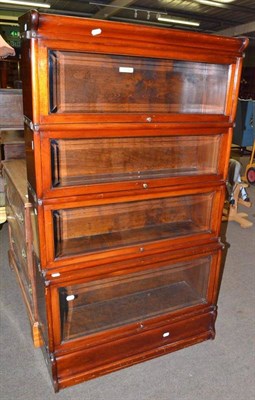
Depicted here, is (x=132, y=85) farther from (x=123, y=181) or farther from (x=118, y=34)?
(x=123, y=181)

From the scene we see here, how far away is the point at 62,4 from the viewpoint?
7785mm

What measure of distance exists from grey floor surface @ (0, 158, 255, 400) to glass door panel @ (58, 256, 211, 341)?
26 centimetres

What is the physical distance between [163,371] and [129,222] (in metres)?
0.77

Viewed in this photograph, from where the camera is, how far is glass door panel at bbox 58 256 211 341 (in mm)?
1651

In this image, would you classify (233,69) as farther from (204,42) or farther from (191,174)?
(191,174)

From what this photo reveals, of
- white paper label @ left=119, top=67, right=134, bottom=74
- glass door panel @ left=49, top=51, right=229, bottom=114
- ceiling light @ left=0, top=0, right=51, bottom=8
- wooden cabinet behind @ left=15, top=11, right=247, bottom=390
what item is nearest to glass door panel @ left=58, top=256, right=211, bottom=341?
wooden cabinet behind @ left=15, top=11, right=247, bottom=390

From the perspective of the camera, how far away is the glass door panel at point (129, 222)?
1.57 metres

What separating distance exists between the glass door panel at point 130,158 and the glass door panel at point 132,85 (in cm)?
14

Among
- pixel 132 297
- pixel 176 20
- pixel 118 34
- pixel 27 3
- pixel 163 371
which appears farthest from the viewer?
pixel 176 20

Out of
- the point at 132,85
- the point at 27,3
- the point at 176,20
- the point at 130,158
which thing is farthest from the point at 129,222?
the point at 176,20

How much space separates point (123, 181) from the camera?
56.2 inches

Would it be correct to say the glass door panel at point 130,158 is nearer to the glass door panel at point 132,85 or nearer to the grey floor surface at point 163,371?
the glass door panel at point 132,85

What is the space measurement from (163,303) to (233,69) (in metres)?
1.22

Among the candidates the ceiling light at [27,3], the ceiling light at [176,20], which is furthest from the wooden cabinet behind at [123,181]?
the ceiling light at [176,20]
